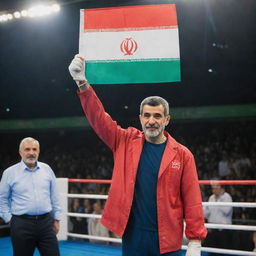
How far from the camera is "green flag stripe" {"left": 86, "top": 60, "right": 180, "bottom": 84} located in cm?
252

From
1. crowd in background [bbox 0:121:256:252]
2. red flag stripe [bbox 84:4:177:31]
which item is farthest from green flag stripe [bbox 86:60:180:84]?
crowd in background [bbox 0:121:256:252]

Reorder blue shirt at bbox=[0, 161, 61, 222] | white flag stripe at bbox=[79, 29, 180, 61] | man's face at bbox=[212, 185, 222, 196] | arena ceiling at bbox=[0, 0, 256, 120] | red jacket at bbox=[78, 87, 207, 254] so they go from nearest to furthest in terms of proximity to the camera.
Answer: red jacket at bbox=[78, 87, 207, 254] → white flag stripe at bbox=[79, 29, 180, 61] → blue shirt at bbox=[0, 161, 61, 222] → man's face at bbox=[212, 185, 222, 196] → arena ceiling at bbox=[0, 0, 256, 120]

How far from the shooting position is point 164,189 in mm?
1872

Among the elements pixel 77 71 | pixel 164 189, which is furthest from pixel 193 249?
pixel 77 71

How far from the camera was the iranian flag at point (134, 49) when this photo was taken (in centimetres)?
251

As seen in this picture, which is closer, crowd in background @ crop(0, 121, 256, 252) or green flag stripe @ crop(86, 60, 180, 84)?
green flag stripe @ crop(86, 60, 180, 84)

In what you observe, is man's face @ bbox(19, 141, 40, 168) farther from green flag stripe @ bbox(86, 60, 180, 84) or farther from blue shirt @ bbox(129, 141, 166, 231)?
blue shirt @ bbox(129, 141, 166, 231)

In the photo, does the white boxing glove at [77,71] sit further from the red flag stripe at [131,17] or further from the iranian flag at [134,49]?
the red flag stripe at [131,17]

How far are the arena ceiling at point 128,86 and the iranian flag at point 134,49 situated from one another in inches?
183

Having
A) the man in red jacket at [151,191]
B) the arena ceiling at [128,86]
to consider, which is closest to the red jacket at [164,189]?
the man in red jacket at [151,191]

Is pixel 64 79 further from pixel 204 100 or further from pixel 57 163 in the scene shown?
pixel 204 100

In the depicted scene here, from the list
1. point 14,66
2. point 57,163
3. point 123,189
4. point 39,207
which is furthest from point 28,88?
point 123,189

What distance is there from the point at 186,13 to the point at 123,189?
7.57 meters

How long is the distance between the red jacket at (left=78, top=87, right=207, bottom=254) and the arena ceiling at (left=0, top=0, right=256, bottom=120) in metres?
5.43
